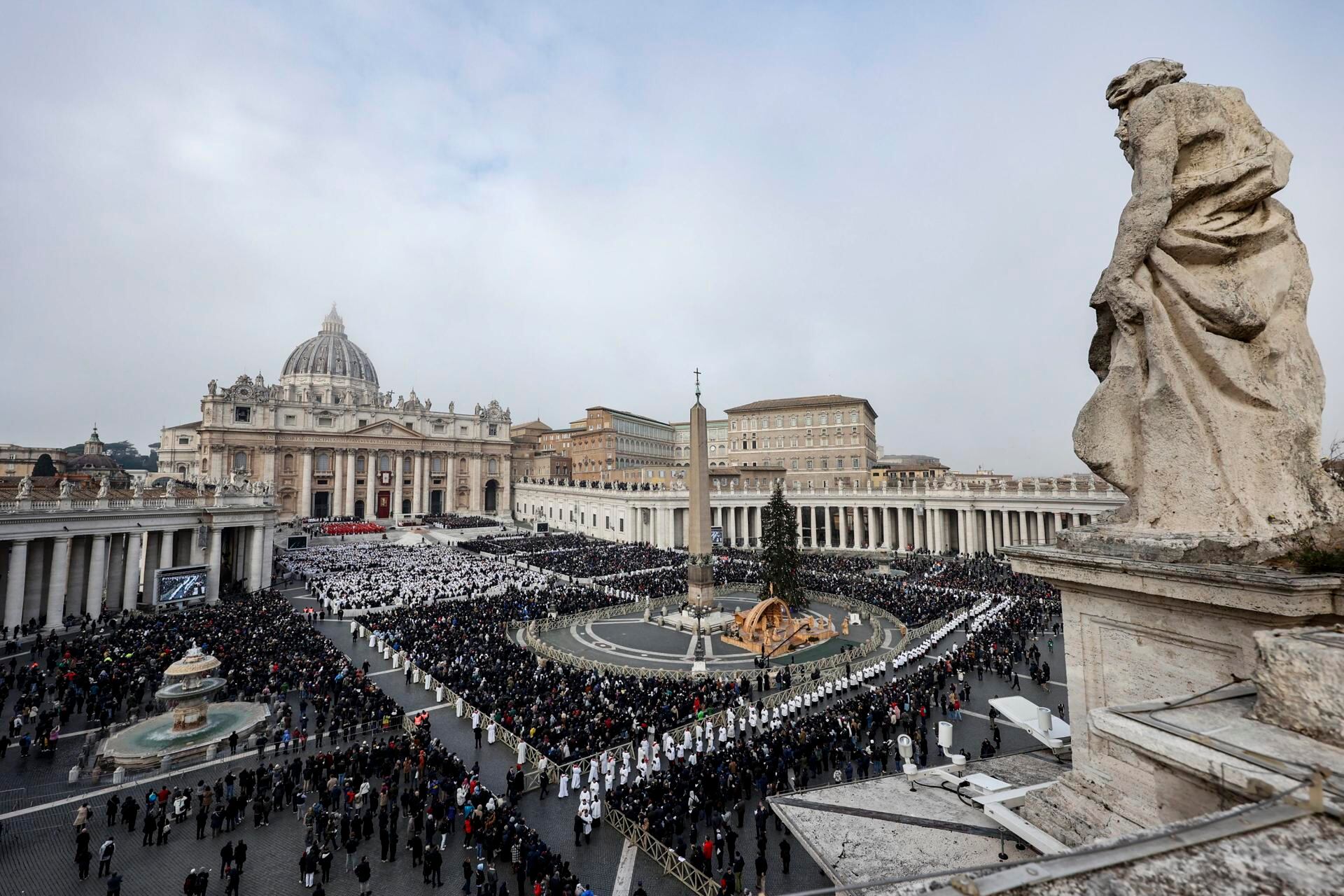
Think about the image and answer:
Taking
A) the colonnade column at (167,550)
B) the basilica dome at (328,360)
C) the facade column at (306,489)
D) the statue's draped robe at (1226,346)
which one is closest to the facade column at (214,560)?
the colonnade column at (167,550)

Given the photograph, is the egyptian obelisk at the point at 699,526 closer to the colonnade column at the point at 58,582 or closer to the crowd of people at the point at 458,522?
the colonnade column at the point at 58,582

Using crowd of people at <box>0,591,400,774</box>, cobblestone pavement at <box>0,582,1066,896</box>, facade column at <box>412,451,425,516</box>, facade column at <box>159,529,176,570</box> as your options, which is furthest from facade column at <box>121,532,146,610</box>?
facade column at <box>412,451,425,516</box>

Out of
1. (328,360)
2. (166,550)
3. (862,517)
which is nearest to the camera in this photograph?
(166,550)

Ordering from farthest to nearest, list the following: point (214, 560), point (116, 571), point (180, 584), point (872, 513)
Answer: point (872, 513)
point (214, 560)
point (116, 571)
point (180, 584)

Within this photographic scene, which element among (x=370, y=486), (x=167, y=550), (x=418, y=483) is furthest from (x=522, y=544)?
(x=418, y=483)

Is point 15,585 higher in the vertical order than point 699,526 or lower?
lower

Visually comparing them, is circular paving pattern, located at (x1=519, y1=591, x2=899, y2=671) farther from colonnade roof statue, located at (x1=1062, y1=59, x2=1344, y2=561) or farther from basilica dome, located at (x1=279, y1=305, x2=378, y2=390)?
basilica dome, located at (x1=279, y1=305, x2=378, y2=390)

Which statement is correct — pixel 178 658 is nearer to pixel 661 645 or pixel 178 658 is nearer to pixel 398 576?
pixel 661 645
